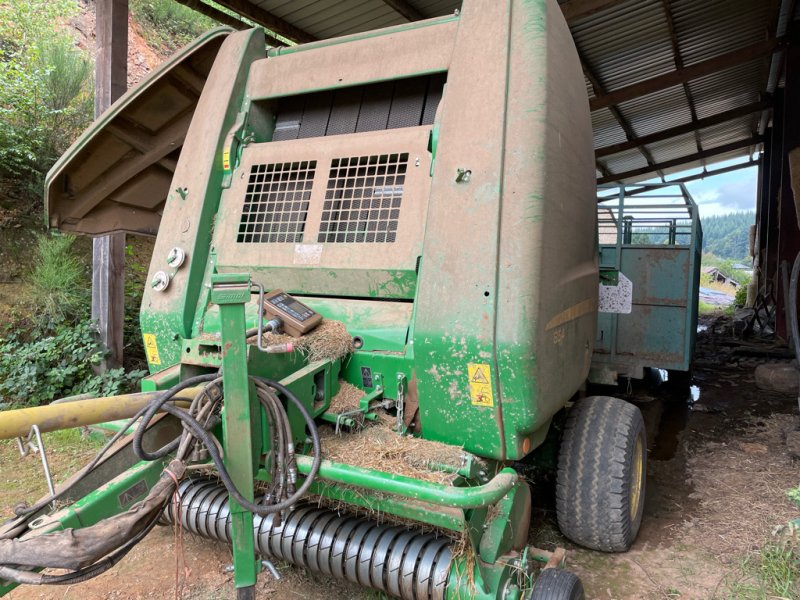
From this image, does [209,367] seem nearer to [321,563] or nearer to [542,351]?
[321,563]

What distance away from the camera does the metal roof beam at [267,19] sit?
6820mm

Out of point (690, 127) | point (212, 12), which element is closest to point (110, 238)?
point (212, 12)

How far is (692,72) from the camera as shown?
10672mm

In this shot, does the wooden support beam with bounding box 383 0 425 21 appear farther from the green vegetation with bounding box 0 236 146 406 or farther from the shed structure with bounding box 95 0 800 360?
the green vegetation with bounding box 0 236 146 406

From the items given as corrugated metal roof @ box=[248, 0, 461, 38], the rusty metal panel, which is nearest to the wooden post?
corrugated metal roof @ box=[248, 0, 461, 38]

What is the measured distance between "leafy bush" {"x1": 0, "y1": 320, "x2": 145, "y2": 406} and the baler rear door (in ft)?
5.09

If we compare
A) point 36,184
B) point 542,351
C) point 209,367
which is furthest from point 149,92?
point 36,184

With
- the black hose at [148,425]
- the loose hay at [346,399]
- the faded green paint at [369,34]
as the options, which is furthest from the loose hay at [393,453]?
the faded green paint at [369,34]

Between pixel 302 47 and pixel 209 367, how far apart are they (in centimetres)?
210

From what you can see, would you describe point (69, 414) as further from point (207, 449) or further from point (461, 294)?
point (461, 294)

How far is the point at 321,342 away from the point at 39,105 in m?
6.27

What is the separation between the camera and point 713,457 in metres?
5.12

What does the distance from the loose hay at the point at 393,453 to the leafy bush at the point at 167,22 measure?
12681mm

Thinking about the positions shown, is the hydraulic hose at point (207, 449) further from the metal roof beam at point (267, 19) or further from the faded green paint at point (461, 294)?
the metal roof beam at point (267, 19)
